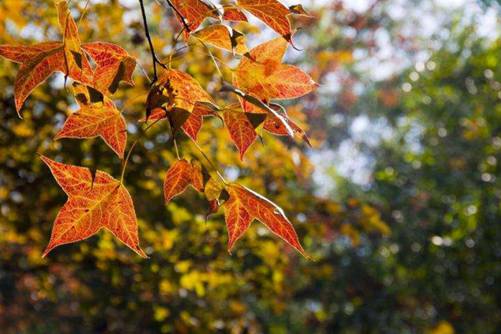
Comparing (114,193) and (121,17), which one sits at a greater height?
(114,193)

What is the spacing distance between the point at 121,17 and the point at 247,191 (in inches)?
76.0

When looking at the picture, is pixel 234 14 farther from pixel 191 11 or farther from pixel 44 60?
pixel 44 60

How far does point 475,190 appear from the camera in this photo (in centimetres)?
566

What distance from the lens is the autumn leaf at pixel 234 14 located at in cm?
82

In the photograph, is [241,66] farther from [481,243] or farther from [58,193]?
[481,243]

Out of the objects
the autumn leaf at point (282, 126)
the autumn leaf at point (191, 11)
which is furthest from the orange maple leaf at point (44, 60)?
the autumn leaf at point (282, 126)

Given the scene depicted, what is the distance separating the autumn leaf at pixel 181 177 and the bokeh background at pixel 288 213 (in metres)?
0.17

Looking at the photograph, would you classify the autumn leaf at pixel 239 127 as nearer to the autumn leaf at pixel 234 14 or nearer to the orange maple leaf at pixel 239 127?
the orange maple leaf at pixel 239 127

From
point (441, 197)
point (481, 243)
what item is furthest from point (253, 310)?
point (481, 243)

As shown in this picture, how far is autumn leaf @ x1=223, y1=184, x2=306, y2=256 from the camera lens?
810 mm

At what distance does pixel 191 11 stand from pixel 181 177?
227 mm

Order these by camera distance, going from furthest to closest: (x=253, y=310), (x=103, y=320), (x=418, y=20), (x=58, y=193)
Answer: (x=418, y=20) → (x=253, y=310) → (x=103, y=320) → (x=58, y=193)

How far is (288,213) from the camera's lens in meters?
2.76

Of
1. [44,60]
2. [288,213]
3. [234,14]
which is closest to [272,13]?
[234,14]
